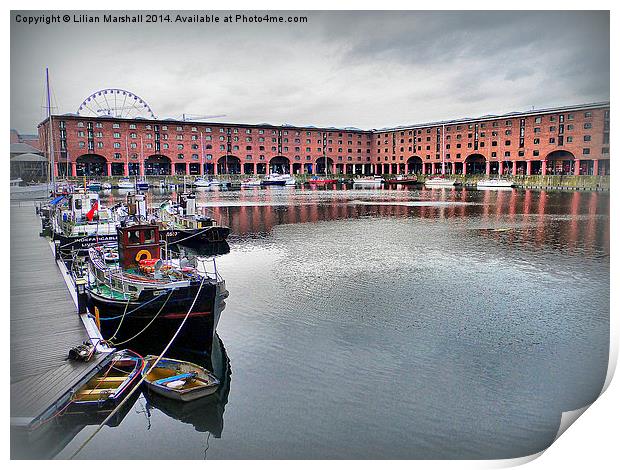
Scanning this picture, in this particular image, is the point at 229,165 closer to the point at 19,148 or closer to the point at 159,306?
the point at 19,148

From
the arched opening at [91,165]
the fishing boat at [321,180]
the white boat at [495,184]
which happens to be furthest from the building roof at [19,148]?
the fishing boat at [321,180]

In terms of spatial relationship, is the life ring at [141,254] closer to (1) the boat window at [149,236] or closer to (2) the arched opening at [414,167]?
(1) the boat window at [149,236]

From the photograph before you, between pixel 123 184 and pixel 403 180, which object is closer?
pixel 123 184

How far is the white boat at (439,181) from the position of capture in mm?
43781

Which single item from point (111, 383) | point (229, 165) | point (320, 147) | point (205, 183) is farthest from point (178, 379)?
point (229, 165)

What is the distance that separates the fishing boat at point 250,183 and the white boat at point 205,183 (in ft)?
8.45

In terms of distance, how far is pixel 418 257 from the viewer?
1298cm

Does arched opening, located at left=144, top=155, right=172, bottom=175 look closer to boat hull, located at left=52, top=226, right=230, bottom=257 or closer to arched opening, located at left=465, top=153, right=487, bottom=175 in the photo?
boat hull, located at left=52, top=226, right=230, bottom=257

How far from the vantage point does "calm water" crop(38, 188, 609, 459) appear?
5.11 m

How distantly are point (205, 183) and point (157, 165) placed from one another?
4570 millimetres

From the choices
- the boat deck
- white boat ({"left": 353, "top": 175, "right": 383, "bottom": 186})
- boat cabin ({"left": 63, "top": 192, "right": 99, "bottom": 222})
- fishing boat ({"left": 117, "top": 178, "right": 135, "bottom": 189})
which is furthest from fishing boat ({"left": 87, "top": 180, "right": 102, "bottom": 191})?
white boat ({"left": 353, "top": 175, "right": 383, "bottom": 186})

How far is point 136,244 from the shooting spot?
8.09 metres
